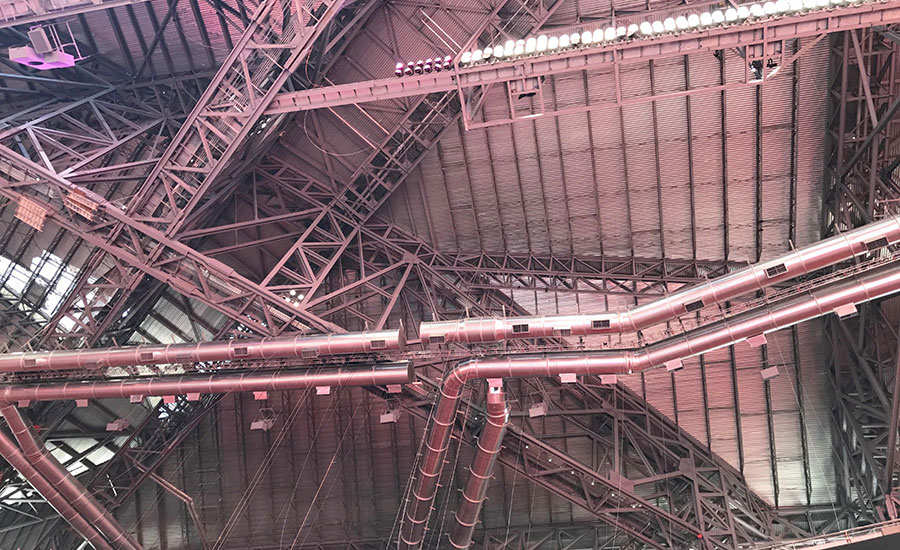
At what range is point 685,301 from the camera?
25.3 metres

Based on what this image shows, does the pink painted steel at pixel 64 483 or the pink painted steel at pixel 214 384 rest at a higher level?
the pink painted steel at pixel 214 384

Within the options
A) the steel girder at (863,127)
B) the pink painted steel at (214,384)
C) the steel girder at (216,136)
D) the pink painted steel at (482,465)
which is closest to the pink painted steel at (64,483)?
the pink painted steel at (214,384)

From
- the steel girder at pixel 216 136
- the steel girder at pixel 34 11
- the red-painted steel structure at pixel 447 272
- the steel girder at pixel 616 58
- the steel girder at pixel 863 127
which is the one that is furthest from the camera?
the steel girder at pixel 863 127

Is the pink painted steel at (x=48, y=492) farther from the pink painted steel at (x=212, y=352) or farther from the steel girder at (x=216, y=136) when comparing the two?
the steel girder at (x=216, y=136)

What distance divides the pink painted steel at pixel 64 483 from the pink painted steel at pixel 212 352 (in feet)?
8.74

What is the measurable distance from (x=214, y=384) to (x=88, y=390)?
5.42 meters

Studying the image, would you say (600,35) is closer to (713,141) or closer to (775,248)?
(713,141)

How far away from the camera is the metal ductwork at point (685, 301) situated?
23.8 metres

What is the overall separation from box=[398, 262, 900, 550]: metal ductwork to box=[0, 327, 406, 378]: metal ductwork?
129 inches

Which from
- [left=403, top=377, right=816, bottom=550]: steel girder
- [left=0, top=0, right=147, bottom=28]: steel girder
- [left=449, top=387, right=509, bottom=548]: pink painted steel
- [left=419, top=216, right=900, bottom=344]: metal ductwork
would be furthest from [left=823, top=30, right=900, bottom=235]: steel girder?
[left=0, top=0, right=147, bottom=28]: steel girder

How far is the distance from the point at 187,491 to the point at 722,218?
30.7m

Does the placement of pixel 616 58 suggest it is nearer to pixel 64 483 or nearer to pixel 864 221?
pixel 864 221

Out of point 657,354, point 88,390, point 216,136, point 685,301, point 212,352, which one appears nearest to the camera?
point 685,301

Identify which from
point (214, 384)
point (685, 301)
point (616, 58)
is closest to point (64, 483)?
point (214, 384)
